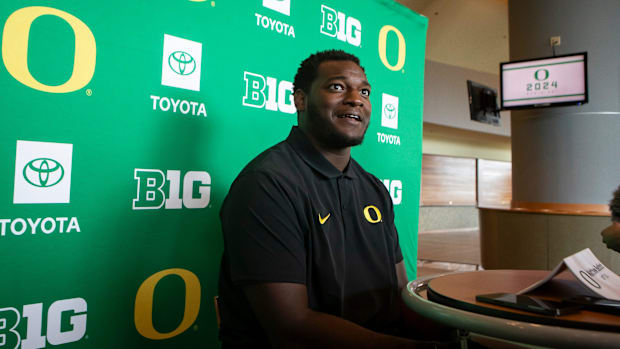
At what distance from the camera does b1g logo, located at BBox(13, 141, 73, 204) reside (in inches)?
51.8

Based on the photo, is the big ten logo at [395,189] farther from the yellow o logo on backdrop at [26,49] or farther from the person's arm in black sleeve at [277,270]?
the yellow o logo on backdrop at [26,49]

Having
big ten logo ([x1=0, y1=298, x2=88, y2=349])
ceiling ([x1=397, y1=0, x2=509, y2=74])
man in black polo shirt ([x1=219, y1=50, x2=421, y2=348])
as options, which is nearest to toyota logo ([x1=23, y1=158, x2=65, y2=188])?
big ten logo ([x1=0, y1=298, x2=88, y2=349])

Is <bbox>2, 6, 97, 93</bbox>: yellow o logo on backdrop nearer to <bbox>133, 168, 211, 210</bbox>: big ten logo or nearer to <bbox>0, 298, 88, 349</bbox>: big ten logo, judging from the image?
<bbox>133, 168, 211, 210</bbox>: big ten logo

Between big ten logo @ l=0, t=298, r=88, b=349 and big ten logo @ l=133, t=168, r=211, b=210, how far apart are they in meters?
0.38

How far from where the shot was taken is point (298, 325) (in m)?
1.02

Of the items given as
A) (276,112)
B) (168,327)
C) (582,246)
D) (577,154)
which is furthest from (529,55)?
(168,327)

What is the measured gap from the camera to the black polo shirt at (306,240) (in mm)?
1091

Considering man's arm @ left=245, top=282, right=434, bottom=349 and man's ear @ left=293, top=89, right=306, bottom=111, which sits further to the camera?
man's ear @ left=293, top=89, right=306, bottom=111

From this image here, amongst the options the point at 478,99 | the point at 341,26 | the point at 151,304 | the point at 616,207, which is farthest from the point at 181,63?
the point at 478,99

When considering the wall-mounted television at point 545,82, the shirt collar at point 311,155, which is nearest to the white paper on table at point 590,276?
the shirt collar at point 311,155

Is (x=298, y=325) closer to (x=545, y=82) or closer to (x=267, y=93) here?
(x=267, y=93)

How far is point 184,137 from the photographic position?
5.48ft

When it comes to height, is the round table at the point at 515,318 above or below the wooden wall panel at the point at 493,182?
below

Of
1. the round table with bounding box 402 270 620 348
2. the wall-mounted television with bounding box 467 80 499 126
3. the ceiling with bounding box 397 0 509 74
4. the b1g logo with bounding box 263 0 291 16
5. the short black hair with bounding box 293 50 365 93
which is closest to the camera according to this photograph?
the round table with bounding box 402 270 620 348
